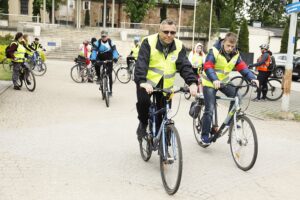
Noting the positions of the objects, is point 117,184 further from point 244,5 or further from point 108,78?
point 244,5

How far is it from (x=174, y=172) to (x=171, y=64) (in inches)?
55.6

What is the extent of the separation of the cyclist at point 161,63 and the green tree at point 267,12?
62631mm

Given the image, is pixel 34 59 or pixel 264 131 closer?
pixel 264 131

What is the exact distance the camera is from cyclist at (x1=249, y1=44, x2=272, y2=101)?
13390 mm

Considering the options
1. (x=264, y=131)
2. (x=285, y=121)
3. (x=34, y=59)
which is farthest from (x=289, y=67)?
(x=34, y=59)

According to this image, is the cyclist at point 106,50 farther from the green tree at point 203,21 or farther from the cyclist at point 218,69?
the green tree at point 203,21

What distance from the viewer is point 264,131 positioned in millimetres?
8781

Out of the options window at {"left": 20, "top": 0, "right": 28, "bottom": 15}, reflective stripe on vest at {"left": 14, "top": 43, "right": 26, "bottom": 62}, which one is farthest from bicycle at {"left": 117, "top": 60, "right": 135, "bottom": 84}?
window at {"left": 20, "top": 0, "right": 28, "bottom": 15}

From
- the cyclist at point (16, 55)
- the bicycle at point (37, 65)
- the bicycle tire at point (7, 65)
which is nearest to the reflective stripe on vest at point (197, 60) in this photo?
the cyclist at point (16, 55)

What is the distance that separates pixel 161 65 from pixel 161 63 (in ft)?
0.09

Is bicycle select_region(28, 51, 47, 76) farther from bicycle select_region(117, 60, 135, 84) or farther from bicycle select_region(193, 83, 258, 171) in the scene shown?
bicycle select_region(193, 83, 258, 171)

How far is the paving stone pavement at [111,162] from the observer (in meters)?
5.05

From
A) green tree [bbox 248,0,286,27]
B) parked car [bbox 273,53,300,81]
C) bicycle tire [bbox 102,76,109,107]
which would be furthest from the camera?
green tree [bbox 248,0,286,27]

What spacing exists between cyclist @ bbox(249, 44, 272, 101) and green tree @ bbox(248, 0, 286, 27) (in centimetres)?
5401
